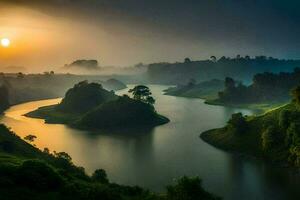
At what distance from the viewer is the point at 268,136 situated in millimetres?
144250

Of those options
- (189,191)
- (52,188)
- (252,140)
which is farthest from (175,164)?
(52,188)

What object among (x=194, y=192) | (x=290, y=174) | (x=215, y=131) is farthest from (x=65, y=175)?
(x=215, y=131)

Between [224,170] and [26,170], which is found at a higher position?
[26,170]

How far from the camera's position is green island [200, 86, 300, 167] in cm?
13604

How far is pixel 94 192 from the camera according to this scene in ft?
254

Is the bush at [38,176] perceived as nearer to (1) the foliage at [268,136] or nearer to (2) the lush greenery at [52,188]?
(2) the lush greenery at [52,188]

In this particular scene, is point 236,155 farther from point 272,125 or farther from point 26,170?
point 26,170

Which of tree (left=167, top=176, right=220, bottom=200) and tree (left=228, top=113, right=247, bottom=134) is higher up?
tree (left=228, top=113, right=247, bottom=134)

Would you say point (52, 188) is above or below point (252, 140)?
below

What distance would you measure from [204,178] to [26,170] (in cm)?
5464

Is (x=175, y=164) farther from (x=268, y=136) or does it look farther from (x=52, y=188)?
(x=52, y=188)

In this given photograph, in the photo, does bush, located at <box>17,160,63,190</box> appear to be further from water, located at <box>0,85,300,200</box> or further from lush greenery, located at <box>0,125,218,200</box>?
water, located at <box>0,85,300,200</box>

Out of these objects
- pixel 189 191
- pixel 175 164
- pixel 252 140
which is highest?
pixel 252 140

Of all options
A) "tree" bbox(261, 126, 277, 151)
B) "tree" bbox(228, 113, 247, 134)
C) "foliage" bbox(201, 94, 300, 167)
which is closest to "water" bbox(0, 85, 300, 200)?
"foliage" bbox(201, 94, 300, 167)
